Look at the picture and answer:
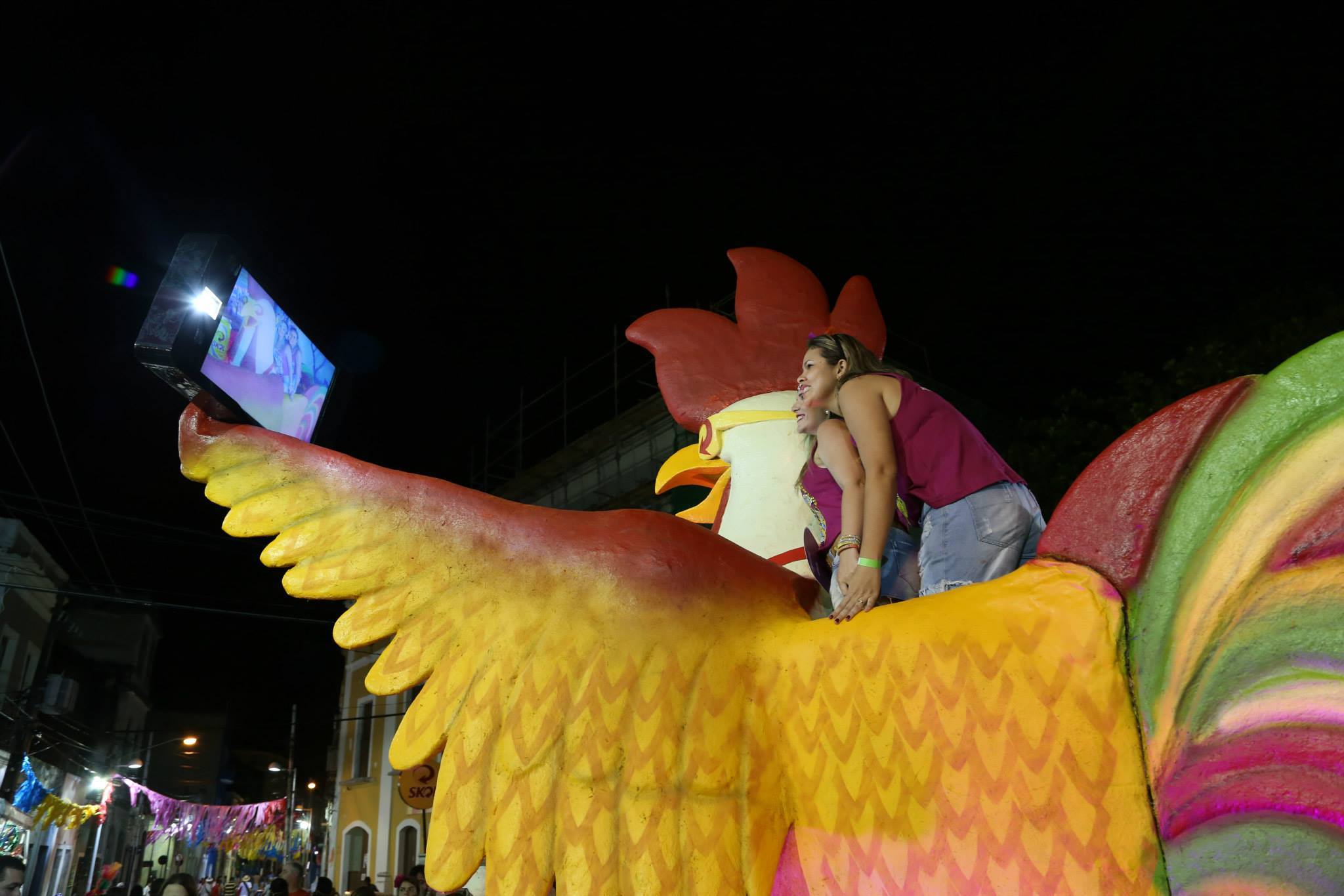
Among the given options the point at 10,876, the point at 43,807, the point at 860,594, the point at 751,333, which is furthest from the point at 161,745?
the point at 860,594

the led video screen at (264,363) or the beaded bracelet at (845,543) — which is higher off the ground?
the led video screen at (264,363)

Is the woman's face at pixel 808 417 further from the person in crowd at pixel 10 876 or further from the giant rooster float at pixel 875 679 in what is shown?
the person in crowd at pixel 10 876

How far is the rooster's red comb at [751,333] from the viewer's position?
105 inches

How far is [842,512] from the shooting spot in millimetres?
1738

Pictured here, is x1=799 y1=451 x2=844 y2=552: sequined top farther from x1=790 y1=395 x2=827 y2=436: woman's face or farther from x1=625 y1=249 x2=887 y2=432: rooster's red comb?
x1=625 y1=249 x2=887 y2=432: rooster's red comb

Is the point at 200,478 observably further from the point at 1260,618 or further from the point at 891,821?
the point at 1260,618

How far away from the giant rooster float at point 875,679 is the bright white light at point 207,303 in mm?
242

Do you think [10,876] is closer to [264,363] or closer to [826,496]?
[264,363]

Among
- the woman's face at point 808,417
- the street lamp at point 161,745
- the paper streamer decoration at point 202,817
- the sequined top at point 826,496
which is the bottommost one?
the sequined top at point 826,496

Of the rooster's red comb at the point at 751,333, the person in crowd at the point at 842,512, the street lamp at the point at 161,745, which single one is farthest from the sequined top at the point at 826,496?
the street lamp at the point at 161,745

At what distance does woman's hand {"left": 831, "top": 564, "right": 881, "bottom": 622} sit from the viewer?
1460 millimetres

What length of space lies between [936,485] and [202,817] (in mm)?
24207

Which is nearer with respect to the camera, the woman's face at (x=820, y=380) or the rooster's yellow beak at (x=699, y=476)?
the woman's face at (x=820, y=380)

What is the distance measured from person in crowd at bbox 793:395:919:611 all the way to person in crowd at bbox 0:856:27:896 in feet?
19.0
